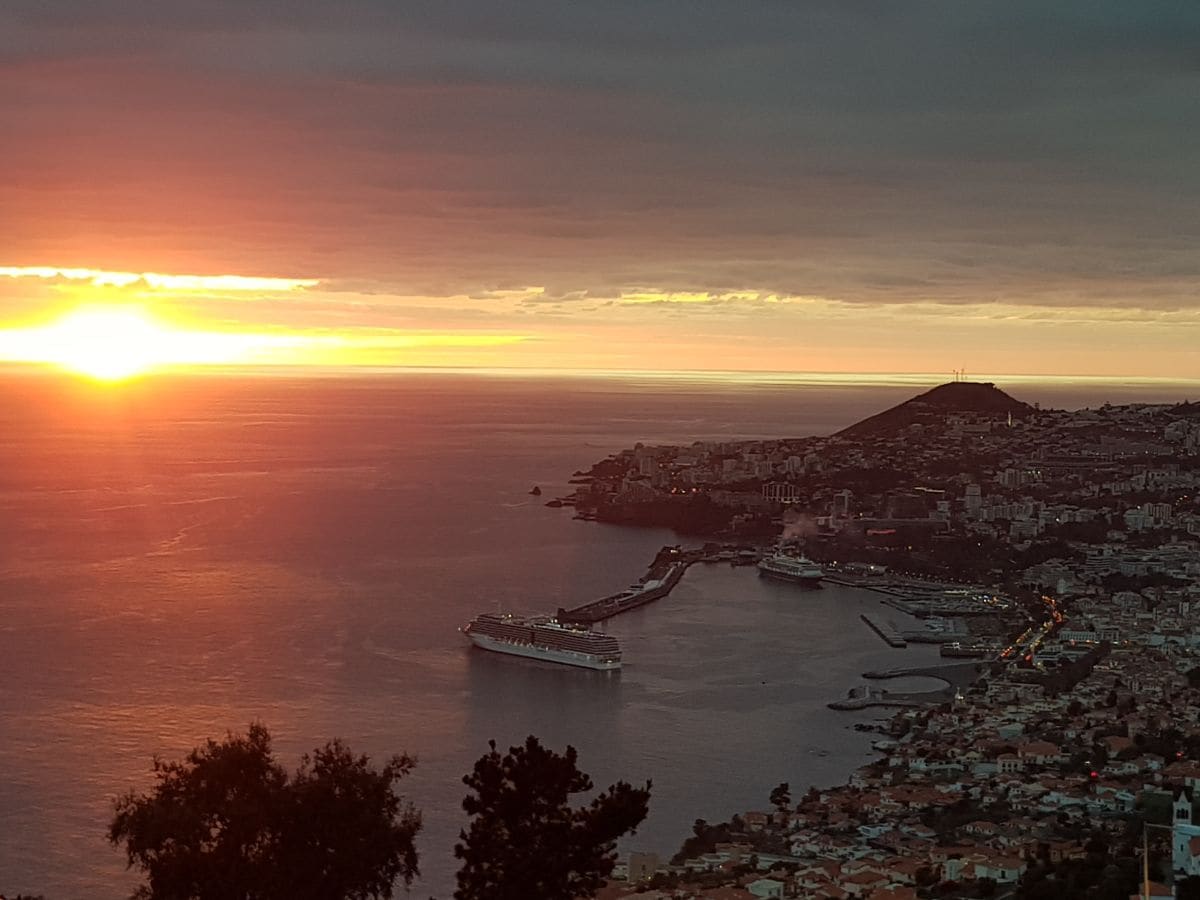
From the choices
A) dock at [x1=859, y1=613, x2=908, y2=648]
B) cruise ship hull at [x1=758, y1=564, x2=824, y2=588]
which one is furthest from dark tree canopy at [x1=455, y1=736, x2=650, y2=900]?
cruise ship hull at [x1=758, y1=564, x2=824, y2=588]

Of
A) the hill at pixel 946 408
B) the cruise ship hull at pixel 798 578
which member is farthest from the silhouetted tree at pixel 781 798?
the hill at pixel 946 408

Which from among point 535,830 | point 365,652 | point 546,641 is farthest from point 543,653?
point 535,830

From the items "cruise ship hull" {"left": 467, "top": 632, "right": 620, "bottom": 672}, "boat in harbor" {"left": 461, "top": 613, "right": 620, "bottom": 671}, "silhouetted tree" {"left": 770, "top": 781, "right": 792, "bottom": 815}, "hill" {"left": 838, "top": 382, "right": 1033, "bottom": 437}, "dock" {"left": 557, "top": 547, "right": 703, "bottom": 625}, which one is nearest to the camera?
"silhouetted tree" {"left": 770, "top": 781, "right": 792, "bottom": 815}

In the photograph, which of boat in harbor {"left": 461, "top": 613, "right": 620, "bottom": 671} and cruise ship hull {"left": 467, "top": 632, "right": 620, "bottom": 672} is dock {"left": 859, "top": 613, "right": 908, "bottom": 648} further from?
cruise ship hull {"left": 467, "top": 632, "right": 620, "bottom": 672}

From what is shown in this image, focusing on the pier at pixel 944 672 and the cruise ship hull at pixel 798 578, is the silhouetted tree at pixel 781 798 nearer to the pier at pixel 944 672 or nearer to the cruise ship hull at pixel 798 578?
the pier at pixel 944 672

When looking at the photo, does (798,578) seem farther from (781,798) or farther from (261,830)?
(261,830)

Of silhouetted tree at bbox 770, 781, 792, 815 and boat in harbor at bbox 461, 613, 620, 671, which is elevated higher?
boat in harbor at bbox 461, 613, 620, 671

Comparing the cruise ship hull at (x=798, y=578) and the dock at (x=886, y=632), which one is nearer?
the dock at (x=886, y=632)
